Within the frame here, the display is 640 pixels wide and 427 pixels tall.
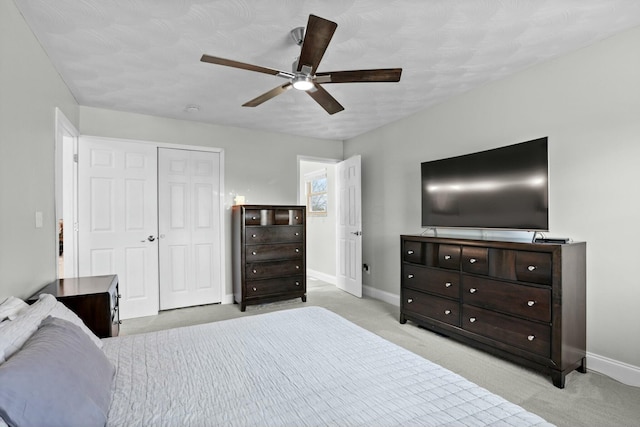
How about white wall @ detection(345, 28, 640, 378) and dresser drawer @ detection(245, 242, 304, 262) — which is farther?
dresser drawer @ detection(245, 242, 304, 262)

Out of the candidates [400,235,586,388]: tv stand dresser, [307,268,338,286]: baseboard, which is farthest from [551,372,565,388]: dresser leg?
[307,268,338,286]: baseboard

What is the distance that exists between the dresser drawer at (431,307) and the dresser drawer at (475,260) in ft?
1.23

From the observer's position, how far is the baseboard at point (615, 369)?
→ 229 centimetres

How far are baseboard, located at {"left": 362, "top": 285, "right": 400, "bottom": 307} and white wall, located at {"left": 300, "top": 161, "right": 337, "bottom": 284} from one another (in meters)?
1.05

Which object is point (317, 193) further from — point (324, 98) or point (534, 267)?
point (534, 267)

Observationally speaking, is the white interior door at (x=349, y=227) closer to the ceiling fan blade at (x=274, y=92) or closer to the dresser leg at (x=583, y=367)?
the ceiling fan blade at (x=274, y=92)

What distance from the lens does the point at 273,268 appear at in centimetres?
442

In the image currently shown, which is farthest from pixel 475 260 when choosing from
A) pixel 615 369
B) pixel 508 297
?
pixel 615 369

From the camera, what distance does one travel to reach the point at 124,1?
1964 millimetres

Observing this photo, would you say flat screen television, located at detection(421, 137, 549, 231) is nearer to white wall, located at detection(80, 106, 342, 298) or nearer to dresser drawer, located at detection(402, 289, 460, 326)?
dresser drawer, located at detection(402, 289, 460, 326)

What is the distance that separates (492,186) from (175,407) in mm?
2902

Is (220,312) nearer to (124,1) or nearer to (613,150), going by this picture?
(124,1)

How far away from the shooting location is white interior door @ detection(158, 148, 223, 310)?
4.26 meters

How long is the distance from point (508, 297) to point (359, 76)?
206cm
